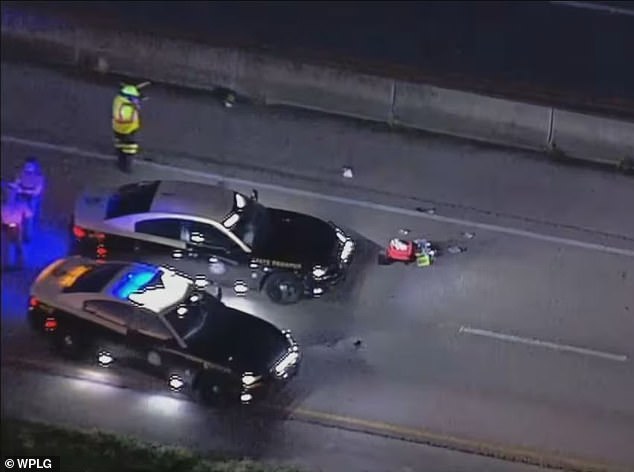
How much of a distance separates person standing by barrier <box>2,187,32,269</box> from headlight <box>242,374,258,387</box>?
1.88 meters

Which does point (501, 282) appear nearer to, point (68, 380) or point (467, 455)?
point (467, 455)

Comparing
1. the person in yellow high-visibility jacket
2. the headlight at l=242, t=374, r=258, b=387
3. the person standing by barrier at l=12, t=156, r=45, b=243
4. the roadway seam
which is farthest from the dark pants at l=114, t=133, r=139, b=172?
the headlight at l=242, t=374, r=258, b=387

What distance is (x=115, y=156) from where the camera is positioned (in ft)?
38.0

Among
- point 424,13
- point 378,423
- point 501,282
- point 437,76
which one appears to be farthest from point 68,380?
point 424,13

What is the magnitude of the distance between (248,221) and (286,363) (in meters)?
1.44

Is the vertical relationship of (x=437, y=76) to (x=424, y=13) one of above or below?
below

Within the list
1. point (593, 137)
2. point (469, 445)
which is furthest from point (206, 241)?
point (593, 137)

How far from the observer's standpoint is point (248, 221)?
10.6 metres

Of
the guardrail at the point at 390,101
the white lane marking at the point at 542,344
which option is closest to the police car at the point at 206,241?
the white lane marking at the point at 542,344

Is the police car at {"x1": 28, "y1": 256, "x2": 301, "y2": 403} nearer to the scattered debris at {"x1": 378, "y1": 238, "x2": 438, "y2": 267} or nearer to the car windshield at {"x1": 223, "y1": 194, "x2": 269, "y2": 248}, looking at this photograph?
the car windshield at {"x1": 223, "y1": 194, "x2": 269, "y2": 248}

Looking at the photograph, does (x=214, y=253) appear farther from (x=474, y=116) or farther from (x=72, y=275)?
(x=474, y=116)

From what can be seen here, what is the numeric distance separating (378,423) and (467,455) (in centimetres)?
63

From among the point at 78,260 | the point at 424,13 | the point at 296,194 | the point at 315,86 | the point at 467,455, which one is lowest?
the point at 467,455

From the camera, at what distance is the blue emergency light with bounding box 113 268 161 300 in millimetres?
9508
